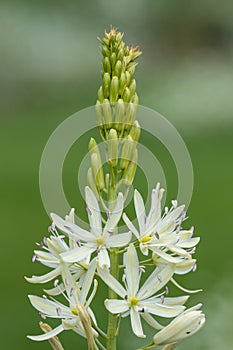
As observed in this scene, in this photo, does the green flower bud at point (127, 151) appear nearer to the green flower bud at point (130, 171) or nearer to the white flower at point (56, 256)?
the green flower bud at point (130, 171)

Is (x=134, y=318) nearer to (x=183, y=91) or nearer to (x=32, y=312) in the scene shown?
(x=32, y=312)

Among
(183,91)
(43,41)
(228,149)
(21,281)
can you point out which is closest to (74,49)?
(43,41)

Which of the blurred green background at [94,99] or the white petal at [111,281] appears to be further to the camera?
the blurred green background at [94,99]

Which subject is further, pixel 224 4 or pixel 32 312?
pixel 224 4

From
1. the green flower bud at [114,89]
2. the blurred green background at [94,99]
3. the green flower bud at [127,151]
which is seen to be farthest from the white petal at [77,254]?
the blurred green background at [94,99]

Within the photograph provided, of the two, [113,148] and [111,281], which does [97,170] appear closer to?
[113,148]

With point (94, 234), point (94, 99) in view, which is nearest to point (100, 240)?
point (94, 234)

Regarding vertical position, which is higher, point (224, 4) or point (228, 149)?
point (224, 4)
